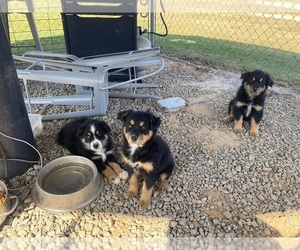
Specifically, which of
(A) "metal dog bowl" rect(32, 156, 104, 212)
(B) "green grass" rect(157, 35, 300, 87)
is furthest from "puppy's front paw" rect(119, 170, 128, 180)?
(B) "green grass" rect(157, 35, 300, 87)

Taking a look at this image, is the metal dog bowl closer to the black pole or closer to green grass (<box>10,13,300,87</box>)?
the black pole

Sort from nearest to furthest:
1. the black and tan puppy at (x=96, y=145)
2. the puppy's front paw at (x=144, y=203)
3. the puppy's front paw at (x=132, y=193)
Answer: the puppy's front paw at (x=144, y=203), the puppy's front paw at (x=132, y=193), the black and tan puppy at (x=96, y=145)

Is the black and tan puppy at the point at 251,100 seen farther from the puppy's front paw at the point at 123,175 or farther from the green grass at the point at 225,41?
the green grass at the point at 225,41

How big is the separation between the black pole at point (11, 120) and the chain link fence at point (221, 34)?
12.4 feet

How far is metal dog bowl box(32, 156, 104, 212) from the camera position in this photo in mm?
2531

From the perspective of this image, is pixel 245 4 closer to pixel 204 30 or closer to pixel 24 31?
pixel 204 30

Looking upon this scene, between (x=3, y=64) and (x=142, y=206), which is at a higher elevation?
(x=3, y=64)

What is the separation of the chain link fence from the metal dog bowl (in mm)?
3882

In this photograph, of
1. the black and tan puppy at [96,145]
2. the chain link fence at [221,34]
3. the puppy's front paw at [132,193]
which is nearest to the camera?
the puppy's front paw at [132,193]

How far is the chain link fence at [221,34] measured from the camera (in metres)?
6.45

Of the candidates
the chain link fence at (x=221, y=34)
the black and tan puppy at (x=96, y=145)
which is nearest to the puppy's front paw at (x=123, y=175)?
the black and tan puppy at (x=96, y=145)

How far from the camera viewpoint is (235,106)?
3863 mm

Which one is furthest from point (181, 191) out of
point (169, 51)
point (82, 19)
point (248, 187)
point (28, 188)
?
point (169, 51)

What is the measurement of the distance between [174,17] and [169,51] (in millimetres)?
3270
